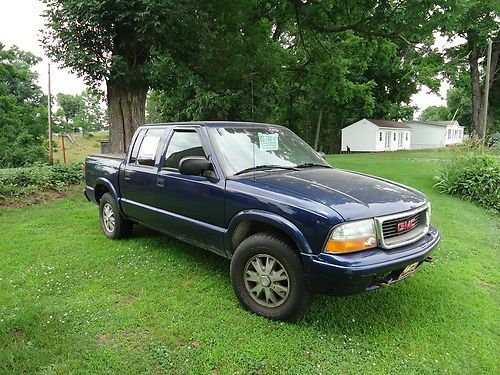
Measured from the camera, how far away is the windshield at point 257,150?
159 inches

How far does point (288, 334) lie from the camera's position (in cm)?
325

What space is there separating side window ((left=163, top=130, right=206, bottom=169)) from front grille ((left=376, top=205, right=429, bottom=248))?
2041mm

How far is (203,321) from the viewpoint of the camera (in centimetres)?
348

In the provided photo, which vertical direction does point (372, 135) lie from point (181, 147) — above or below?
above

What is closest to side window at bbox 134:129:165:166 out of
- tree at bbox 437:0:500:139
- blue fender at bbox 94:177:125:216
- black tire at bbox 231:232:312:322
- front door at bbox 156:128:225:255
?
front door at bbox 156:128:225:255

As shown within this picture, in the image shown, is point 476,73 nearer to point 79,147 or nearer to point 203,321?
point 203,321

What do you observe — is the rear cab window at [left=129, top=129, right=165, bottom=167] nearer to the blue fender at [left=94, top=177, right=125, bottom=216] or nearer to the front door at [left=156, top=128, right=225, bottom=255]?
the front door at [left=156, top=128, right=225, bottom=255]

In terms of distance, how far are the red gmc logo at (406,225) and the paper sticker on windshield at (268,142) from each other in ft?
5.49

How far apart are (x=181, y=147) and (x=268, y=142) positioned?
1.05 metres

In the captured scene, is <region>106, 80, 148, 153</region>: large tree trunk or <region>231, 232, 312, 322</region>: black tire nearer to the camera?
<region>231, 232, 312, 322</region>: black tire

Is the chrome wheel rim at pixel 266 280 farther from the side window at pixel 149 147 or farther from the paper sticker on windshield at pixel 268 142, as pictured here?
the side window at pixel 149 147

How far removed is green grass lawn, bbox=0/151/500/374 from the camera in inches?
115

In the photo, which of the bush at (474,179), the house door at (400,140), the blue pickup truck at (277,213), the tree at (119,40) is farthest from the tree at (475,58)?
the blue pickup truck at (277,213)

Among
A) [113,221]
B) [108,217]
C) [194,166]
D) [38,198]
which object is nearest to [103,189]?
[108,217]
